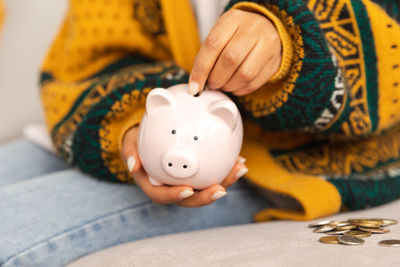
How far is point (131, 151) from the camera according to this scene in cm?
51

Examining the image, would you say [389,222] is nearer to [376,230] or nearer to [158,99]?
[376,230]

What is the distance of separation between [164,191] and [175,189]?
0.02m

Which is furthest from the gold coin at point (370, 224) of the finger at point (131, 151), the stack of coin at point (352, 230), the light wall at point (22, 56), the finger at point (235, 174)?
the light wall at point (22, 56)

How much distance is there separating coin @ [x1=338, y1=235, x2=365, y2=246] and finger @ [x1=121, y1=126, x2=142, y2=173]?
8.3 inches

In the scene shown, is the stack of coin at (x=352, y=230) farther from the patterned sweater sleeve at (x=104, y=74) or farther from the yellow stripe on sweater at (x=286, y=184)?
the patterned sweater sleeve at (x=104, y=74)

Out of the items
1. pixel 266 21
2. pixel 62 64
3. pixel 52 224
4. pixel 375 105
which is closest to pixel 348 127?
pixel 375 105

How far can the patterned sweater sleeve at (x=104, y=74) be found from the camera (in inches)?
23.5

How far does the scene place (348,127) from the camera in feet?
1.91

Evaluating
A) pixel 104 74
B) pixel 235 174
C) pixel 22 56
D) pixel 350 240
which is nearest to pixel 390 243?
pixel 350 240

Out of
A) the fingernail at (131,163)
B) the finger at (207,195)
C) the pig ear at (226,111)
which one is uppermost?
the pig ear at (226,111)

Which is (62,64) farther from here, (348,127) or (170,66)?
(348,127)

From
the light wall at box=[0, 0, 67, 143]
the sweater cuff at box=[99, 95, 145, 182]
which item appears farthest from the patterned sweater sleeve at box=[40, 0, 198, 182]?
the light wall at box=[0, 0, 67, 143]

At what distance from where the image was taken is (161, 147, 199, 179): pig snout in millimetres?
430

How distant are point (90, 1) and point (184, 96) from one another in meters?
0.40
